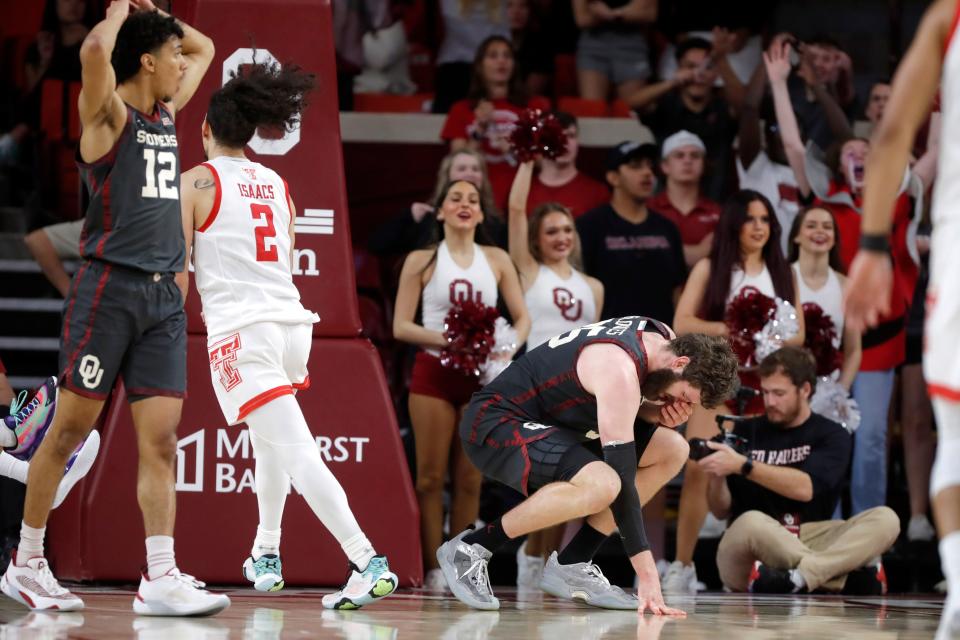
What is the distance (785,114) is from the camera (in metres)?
8.70

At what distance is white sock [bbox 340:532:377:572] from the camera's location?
16.2ft

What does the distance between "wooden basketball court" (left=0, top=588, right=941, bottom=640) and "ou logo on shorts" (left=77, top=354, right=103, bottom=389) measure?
754 mm

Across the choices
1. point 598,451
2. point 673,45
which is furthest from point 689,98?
point 598,451

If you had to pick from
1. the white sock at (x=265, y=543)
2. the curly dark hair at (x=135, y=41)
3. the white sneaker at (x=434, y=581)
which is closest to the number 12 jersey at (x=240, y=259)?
the curly dark hair at (x=135, y=41)

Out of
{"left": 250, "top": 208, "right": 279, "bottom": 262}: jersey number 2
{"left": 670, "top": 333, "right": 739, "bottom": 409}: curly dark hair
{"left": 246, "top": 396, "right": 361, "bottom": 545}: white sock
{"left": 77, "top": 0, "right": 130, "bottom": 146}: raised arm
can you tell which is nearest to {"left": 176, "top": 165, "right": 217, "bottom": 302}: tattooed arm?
{"left": 250, "top": 208, "right": 279, "bottom": 262}: jersey number 2

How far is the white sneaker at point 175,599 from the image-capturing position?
15.4 feet

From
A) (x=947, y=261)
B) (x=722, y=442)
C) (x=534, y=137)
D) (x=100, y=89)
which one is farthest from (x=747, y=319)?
(x=947, y=261)

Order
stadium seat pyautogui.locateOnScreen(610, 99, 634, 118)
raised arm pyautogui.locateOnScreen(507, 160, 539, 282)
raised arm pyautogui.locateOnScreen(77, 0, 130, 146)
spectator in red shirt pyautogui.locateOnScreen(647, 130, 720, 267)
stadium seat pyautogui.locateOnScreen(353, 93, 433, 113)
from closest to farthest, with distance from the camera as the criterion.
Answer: raised arm pyautogui.locateOnScreen(77, 0, 130, 146) → raised arm pyautogui.locateOnScreen(507, 160, 539, 282) → spectator in red shirt pyautogui.locateOnScreen(647, 130, 720, 267) → stadium seat pyautogui.locateOnScreen(610, 99, 634, 118) → stadium seat pyautogui.locateOnScreen(353, 93, 433, 113)

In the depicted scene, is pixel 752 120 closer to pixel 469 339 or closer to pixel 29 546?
pixel 469 339

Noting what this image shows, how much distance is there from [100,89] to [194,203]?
664 mm

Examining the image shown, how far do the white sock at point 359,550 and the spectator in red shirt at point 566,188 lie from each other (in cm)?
377

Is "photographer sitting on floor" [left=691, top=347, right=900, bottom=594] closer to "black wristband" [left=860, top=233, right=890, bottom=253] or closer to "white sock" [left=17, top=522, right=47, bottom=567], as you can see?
"white sock" [left=17, top=522, right=47, bottom=567]

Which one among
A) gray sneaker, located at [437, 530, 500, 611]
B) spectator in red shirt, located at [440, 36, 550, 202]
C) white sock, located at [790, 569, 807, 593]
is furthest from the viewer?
spectator in red shirt, located at [440, 36, 550, 202]

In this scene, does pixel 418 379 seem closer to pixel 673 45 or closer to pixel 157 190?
pixel 157 190
